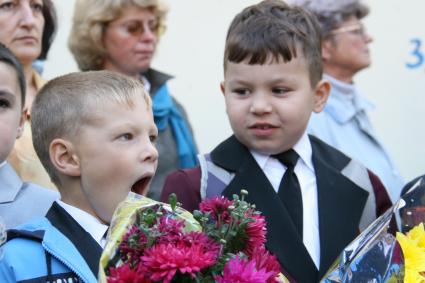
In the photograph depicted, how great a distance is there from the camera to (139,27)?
4.75m

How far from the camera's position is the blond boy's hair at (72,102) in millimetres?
2811

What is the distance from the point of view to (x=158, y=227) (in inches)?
85.5

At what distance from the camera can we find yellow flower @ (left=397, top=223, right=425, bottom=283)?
8.13 ft

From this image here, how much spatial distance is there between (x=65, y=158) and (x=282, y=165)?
0.83 m

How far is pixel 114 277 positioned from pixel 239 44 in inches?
54.3

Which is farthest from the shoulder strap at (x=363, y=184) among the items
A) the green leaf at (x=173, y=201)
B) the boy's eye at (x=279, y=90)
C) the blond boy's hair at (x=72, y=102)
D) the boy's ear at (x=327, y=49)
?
the boy's ear at (x=327, y=49)

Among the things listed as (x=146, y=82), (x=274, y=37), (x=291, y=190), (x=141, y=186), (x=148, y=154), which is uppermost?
(x=274, y=37)

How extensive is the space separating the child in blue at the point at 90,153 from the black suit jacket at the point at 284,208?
0.41 m

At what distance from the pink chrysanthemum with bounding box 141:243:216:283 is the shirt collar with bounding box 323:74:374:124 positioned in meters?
2.72

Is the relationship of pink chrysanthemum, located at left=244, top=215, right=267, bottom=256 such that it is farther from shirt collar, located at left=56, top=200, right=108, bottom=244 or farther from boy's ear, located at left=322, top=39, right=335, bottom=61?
boy's ear, located at left=322, top=39, right=335, bottom=61

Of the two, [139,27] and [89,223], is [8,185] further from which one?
[139,27]

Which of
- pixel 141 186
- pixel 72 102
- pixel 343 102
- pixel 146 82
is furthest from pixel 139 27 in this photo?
pixel 141 186

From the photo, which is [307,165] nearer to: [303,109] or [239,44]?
[303,109]

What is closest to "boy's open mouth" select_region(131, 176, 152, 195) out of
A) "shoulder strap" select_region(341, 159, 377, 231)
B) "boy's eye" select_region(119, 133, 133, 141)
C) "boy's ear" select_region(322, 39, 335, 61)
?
"boy's eye" select_region(119, 133, 133, 141)
